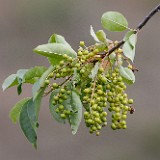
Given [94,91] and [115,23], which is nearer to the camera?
[94,91]

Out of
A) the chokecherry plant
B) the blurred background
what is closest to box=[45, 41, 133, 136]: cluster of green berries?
the chokecherry plant

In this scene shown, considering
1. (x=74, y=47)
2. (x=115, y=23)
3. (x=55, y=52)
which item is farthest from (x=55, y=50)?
(x=74, y=47)

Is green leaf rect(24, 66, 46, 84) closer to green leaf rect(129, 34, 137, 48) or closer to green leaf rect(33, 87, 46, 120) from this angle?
green leaf rect(33, 87, 46, 120)

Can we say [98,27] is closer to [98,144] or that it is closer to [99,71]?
[98,144]

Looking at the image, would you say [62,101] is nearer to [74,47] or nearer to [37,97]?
[37,97]

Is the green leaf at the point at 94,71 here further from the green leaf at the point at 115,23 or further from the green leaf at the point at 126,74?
the green leaf at the point at 115,23

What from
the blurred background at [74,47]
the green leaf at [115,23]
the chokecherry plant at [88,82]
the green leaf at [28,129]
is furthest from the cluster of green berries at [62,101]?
Result: the blurred background at [74,47]
